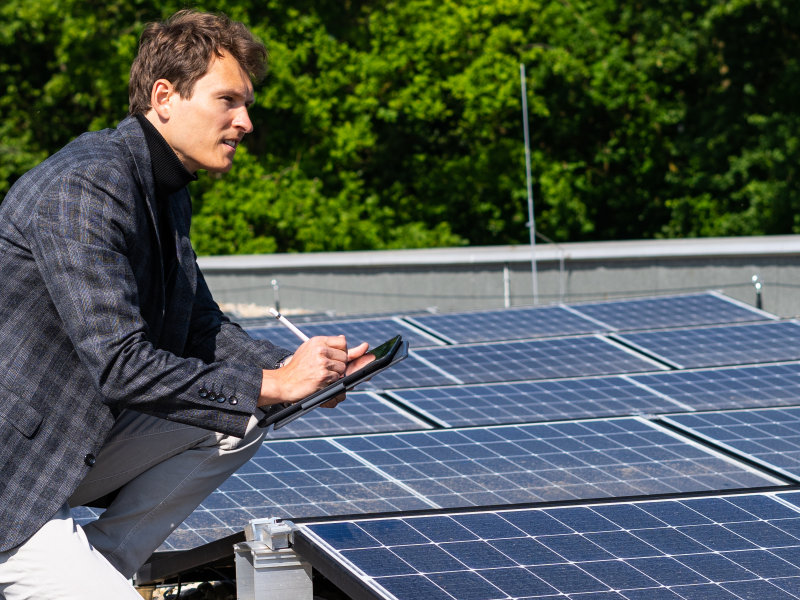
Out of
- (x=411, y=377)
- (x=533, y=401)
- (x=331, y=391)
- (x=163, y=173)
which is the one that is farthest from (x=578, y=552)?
(x=411, y=377)

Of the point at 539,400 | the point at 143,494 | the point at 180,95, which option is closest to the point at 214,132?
the point at 180,95

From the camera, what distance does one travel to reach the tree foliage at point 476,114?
2488 centimetres

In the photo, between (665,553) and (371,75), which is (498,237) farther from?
(665,553)

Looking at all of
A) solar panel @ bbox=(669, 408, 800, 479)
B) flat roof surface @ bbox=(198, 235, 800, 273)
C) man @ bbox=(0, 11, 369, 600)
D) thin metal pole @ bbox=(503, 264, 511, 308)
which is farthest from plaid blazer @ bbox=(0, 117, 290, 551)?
thin metal pole @ bbox=(503, 264, 511, 308)

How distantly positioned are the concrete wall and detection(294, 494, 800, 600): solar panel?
34.7 ft

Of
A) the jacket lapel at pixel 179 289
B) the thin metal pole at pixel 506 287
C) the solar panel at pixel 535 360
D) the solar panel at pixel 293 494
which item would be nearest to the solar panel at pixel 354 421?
the solar panel at pixel 293 494

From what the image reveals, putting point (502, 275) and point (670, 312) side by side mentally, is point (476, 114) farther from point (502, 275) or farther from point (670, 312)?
point (670, 312)

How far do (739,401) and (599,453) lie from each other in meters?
1.95

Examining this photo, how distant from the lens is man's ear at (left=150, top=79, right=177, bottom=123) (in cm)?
298

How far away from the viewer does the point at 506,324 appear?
32.9ft

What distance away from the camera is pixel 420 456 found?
5.56 meters

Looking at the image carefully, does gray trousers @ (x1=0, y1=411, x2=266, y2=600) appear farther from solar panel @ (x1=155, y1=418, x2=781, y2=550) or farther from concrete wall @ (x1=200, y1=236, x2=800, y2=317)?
concrete wall @ (x1=200, y1=236, x2=800, y2=317)

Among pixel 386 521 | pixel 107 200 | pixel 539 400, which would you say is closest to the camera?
pixel 107 200

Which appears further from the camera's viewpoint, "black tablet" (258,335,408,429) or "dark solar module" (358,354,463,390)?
"dark solar module" (358,354,463,390)
